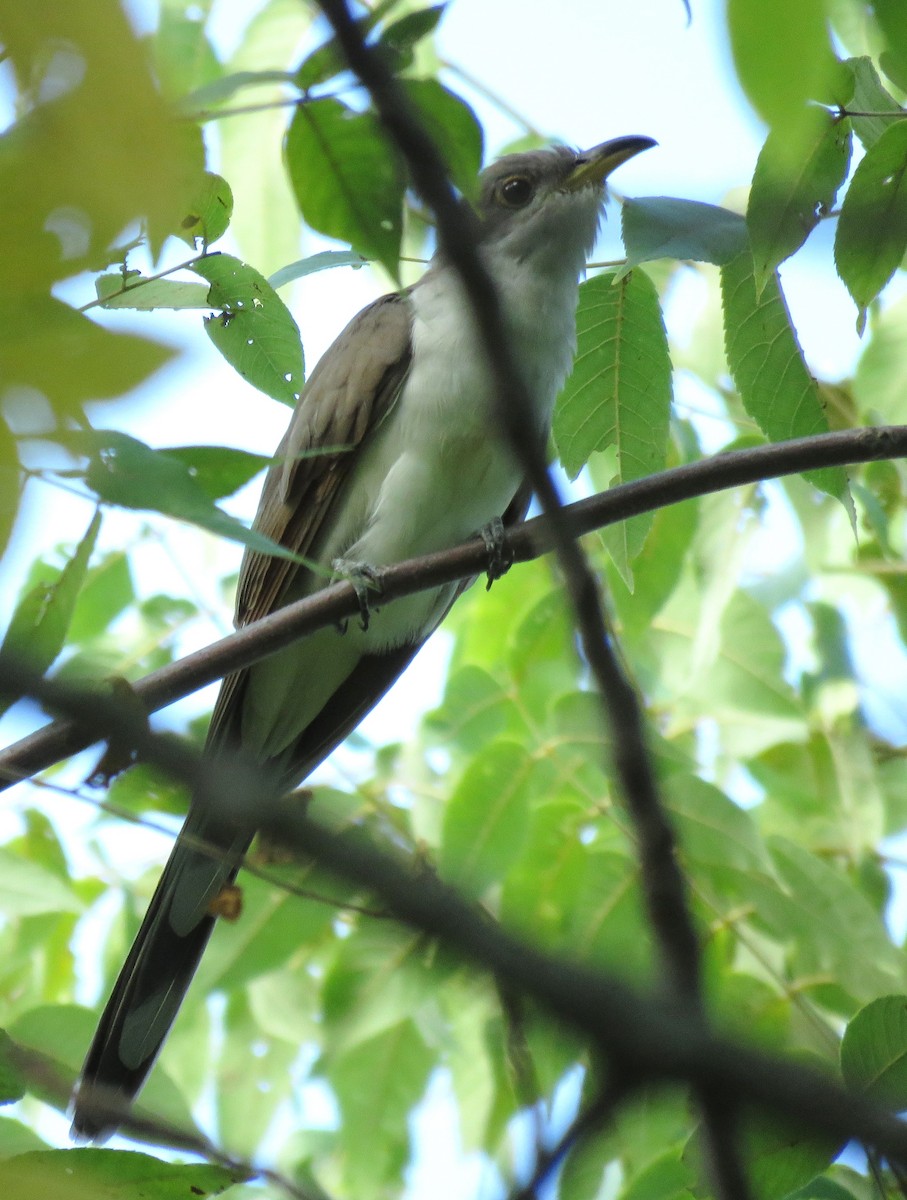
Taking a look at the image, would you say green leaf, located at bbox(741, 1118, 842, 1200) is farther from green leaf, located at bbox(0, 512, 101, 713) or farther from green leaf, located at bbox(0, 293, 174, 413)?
green leaf, located at bbox(0, 293, 174, 413)

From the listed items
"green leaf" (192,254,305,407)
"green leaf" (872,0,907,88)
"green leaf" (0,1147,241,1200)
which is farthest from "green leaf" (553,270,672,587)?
"green leaf" (0,1147,241,1200)

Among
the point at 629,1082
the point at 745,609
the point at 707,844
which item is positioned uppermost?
the point at 629,1082

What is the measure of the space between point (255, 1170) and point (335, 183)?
53.7 inches

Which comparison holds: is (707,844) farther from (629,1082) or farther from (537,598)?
(629,1082)

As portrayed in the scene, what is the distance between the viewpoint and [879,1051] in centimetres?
225

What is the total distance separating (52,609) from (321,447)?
5.56 feet

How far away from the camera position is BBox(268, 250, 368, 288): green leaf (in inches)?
89.4

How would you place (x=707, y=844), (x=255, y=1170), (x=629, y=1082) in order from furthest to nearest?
1. (x=707, y=844)
2. (x=255, y=1170)
3. (x=629, y=1082)

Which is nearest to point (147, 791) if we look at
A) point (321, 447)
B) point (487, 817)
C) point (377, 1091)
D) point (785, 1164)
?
point (785, 1164)

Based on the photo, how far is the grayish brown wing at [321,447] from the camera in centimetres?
399

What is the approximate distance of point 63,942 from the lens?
14.2 ft

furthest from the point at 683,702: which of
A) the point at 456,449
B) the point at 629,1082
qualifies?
the point at 629,1082

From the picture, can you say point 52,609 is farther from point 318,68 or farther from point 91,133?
point 91,133

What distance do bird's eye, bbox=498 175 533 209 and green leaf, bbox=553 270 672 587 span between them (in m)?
1.52
